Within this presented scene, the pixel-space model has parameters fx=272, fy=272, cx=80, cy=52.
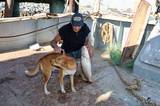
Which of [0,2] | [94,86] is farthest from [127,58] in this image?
[0,2]

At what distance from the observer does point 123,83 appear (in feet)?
17.7

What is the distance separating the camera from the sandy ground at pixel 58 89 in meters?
4.57

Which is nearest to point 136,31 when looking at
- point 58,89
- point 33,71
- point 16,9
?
point 58,89

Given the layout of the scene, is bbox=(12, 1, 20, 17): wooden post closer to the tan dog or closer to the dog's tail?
the dog's tail

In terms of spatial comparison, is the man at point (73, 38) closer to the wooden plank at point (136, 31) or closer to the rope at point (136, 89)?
the rope at point (136, 89)

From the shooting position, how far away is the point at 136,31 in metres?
6.54

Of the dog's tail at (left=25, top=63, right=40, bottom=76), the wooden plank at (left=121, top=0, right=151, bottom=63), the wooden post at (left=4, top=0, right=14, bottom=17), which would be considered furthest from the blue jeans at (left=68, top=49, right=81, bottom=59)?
the wooden post at (left=4, top=0, right=14, bottom=17)

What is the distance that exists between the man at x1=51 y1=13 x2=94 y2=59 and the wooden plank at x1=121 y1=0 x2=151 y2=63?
1597 millimetres

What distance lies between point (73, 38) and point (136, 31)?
2067 millimetres

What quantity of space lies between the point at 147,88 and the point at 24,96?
2315mm

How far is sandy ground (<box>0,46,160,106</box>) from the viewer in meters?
4.57

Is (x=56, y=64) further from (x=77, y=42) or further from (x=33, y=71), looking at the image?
(x=77, y=42)

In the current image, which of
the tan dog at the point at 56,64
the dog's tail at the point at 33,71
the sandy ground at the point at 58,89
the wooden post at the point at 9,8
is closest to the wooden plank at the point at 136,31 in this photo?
the sandy ground at the point at 58,89

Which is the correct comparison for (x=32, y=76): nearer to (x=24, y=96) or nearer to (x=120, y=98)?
(x=24, y=96)
